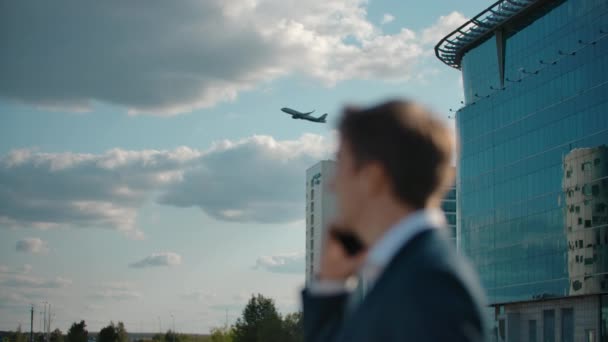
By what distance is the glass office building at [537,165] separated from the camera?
245 ft

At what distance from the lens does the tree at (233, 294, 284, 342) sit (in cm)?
10975

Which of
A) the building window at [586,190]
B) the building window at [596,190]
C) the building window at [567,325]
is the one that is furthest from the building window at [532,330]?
the building window at [596,190]

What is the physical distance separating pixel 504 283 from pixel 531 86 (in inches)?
682

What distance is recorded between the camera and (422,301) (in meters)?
2.24

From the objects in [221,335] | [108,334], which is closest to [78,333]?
[108,334]

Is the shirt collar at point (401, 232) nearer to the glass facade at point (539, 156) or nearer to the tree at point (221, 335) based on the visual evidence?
the glass facade at point (539, 156)

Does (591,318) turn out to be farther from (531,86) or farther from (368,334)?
(368,334)

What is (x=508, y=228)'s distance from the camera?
86625 mm

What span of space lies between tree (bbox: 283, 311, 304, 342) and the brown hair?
10960cm

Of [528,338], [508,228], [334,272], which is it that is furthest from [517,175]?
[334,272]

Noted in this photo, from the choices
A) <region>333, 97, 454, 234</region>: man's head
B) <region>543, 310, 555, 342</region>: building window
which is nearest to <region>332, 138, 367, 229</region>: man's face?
<region>333, 97, 454, 234</region>: man's head

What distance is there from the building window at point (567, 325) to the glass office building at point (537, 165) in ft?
0.26

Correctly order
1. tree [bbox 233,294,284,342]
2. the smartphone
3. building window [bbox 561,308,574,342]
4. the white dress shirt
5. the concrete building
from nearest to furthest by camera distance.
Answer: the white dress shirt, the smartphone, building window [bbox 561,308,574,342], tree [bbox 233,294,284,342], the concrete building

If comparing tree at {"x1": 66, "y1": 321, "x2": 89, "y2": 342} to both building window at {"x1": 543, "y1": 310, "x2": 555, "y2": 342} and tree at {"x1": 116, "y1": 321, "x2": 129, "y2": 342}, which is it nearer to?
tree at {"x1": 116, "y1": 321, "x2": 129, "y2": 342}
